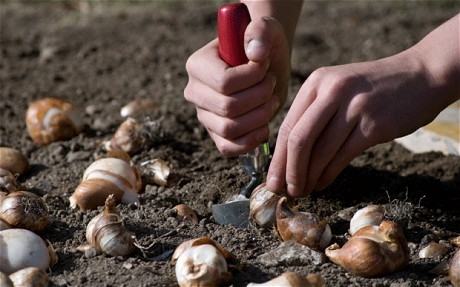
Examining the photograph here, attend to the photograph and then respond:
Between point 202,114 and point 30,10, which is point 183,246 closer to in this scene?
point 202,114

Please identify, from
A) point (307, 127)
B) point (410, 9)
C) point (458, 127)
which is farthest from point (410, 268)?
point (410, 9)

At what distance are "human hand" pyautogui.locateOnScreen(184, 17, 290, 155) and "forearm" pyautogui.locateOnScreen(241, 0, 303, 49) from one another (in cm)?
38

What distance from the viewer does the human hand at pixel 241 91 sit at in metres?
2.06

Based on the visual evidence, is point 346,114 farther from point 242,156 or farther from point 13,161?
point 13,161

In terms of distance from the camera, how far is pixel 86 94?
3951mm

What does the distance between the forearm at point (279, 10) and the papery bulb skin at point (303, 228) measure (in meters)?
0.68

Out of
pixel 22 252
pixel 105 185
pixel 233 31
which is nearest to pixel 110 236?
pixel 22 252

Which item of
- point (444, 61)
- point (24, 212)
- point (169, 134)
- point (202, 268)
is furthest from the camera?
point (169, 134)

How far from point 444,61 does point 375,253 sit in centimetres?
49

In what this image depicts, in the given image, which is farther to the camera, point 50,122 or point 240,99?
point 50,122

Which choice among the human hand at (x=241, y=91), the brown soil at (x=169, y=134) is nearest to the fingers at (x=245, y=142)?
the human hand at (x=241, y=91)

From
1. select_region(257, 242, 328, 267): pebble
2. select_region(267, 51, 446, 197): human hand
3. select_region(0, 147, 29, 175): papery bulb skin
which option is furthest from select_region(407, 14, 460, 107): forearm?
select_region(0, 147, 29, 175): papery bulb skin

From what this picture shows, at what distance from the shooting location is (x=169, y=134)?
10.3ft

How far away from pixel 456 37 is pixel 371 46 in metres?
2.46
